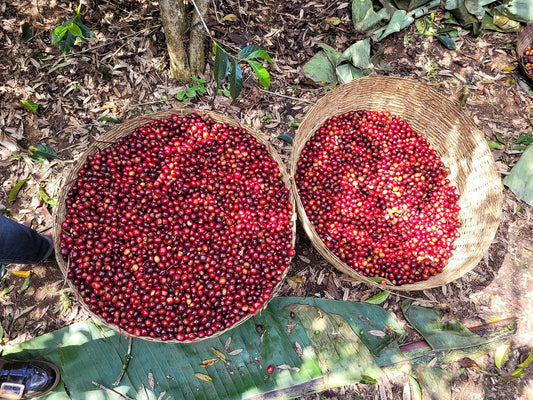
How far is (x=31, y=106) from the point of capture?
3.35 m

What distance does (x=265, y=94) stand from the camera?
3771mm

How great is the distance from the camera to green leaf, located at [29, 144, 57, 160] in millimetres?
3102

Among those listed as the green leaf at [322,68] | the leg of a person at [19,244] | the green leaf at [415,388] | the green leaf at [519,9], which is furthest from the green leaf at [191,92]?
the green leaf at [519,9]

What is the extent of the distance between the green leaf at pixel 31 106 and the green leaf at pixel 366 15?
3.36 metres

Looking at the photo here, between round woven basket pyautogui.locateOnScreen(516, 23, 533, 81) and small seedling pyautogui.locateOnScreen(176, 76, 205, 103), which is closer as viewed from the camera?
small seedling pyautogui.locateOnScreen(176, 76, 205, 103)

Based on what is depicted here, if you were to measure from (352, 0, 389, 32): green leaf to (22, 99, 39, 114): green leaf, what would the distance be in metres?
3.36

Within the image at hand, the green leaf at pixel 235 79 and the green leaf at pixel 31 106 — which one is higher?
the green leaf at pixel 235 79

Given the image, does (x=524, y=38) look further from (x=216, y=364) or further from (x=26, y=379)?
(x=26, y=379)

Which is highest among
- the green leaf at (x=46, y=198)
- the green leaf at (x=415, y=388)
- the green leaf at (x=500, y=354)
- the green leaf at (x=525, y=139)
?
the green leaf at (x=46, y=198)

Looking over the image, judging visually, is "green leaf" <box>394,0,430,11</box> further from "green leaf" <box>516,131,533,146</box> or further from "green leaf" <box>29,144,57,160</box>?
"green leaf" <box>29,144,57,160</box>

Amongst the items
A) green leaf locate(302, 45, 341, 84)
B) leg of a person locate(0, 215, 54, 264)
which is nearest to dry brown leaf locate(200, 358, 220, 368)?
leg of a person locate(0, 215, 54, 264)

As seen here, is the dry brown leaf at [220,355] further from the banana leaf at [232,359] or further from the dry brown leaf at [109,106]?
the dry brown leaf at [109,106]

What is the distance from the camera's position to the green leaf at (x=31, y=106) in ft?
10.9

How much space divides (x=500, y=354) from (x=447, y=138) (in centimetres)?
197
